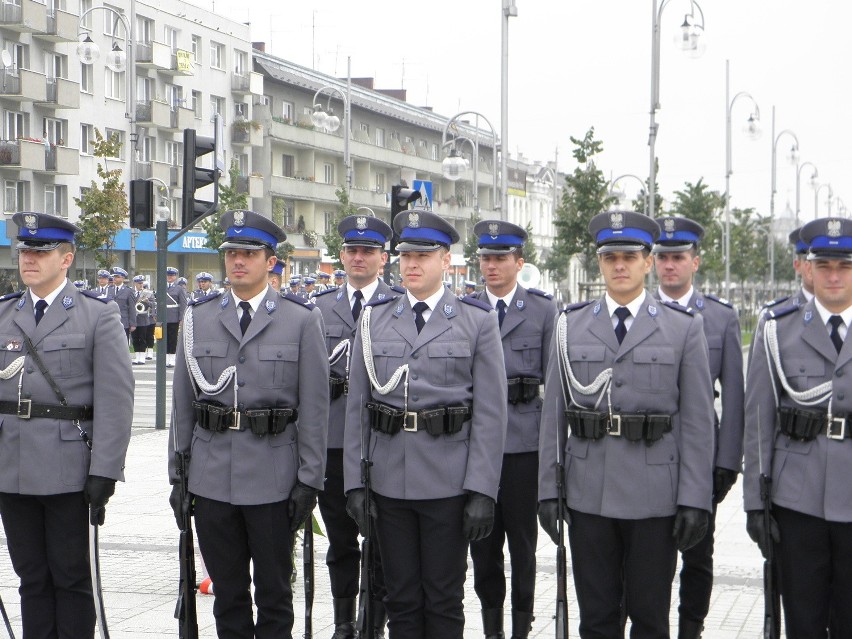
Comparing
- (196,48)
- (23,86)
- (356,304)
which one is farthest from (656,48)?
(196,48)

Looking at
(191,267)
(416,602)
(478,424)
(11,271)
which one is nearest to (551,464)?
(478,424)

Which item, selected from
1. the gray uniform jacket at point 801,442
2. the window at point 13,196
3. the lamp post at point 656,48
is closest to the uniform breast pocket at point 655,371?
the gray uniform jacket at point 801,442

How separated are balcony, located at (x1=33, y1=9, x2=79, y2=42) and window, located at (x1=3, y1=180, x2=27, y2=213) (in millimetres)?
6166

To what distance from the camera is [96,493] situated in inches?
243

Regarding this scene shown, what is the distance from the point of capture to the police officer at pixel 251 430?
612 centimetres

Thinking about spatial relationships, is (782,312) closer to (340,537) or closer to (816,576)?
(816,576)

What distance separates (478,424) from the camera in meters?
6.06

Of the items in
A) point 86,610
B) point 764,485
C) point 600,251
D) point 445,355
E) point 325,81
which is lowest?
point 86,610

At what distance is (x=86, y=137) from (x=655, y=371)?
5329 cm

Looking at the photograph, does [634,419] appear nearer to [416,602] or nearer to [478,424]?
[478,424]

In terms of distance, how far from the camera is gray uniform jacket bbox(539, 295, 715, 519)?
5652mm

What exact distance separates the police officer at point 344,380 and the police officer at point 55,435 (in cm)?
158

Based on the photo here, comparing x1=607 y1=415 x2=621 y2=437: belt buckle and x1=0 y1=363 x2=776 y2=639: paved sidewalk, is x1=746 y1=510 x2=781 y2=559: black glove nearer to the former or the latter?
x1=607 y1=415 x2=621 y2=437: belt buckle

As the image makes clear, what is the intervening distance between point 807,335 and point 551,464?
132 cm
